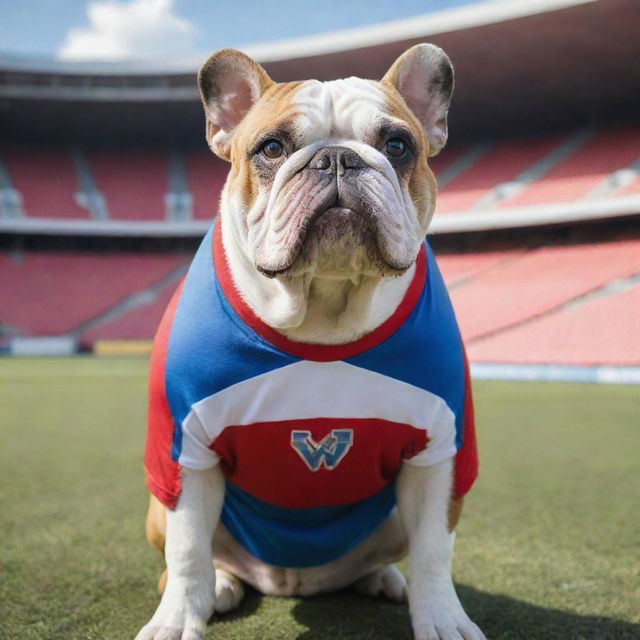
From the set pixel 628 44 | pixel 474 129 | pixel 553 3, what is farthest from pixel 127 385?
pixel 474 129

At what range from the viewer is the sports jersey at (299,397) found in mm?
1615

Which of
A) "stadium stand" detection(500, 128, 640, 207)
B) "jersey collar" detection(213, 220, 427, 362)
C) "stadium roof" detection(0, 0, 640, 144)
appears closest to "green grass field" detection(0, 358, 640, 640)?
"jersey collar" detection(213, 220, 427, 362)

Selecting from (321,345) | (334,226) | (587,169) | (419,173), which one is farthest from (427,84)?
(587,169)

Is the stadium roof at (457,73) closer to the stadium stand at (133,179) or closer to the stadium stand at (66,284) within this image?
the stadium stand at (133,179)

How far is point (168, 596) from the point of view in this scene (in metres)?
1.67

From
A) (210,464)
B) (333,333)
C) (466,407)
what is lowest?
(210,464)

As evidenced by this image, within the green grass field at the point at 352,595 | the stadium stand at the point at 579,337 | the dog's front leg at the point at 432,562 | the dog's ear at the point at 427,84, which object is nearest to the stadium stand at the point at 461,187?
the stadium stand at the point at 579,337

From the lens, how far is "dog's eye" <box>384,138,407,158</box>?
166cm

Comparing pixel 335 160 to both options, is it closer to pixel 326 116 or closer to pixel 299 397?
pixel 326 116

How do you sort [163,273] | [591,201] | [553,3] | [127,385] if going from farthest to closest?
[163,273]
[591,201]
[553,3]
[127,385]

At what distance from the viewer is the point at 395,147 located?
1667 mm

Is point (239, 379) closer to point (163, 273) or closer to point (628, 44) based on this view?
point (628, 44)

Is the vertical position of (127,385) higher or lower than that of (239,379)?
lower

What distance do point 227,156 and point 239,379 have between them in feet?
2.27
